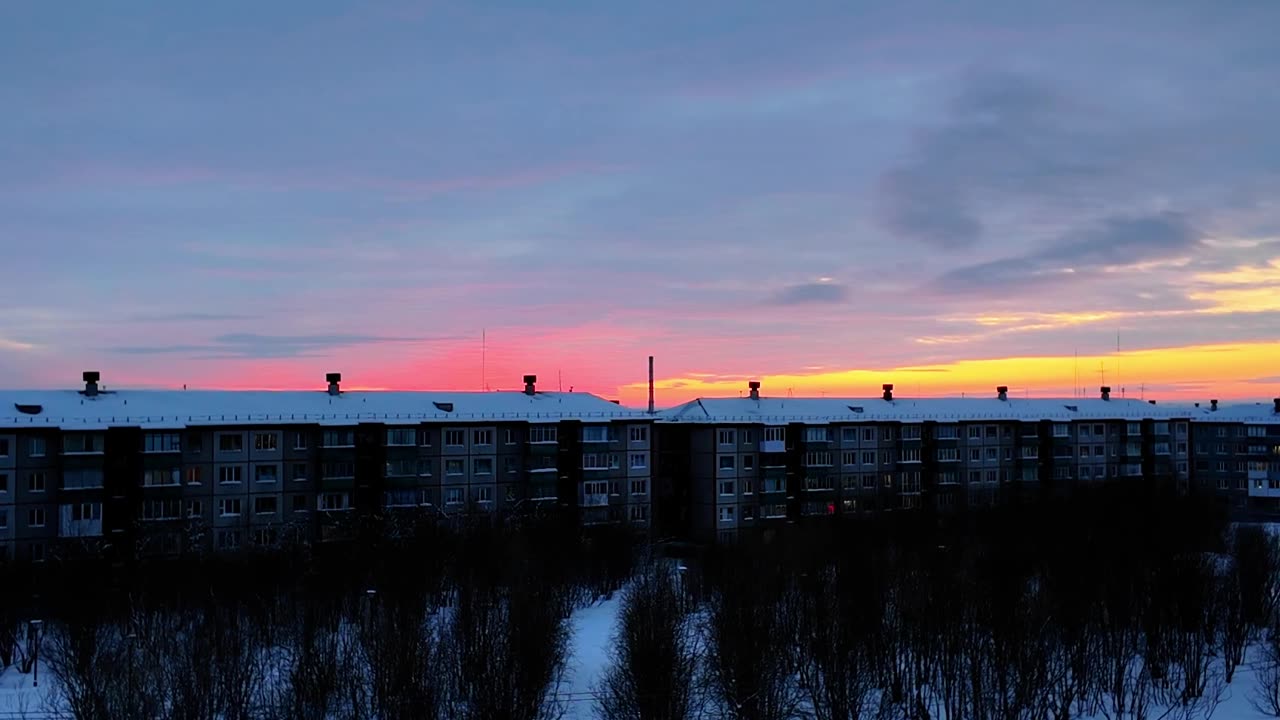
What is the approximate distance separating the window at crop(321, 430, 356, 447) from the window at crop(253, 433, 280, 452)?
9.02 feet

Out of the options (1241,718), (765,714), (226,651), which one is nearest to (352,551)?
(226,651)

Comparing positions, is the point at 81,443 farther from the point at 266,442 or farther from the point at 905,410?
the point at 905,410

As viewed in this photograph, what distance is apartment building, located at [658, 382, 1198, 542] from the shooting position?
80.6 m

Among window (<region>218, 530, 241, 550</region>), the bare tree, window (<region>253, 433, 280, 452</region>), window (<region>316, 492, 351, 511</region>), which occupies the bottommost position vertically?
the bare tree

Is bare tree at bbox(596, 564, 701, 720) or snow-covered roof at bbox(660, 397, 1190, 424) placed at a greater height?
snow-covered roof at bbox(660, 397, 1190, 424)

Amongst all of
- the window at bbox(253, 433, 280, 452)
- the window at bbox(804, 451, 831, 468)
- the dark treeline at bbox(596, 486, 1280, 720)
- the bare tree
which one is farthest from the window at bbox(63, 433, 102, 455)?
the window at bbox(804, 451, 831, 468)

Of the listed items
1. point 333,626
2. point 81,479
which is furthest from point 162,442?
point 333,626

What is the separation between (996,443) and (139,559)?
2755 inches

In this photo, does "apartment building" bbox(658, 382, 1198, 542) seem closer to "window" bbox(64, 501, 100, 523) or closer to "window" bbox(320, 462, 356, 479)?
"window" bbox(320, 462, 356, 479)

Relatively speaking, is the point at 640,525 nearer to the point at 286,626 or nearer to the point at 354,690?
the point at 286,626

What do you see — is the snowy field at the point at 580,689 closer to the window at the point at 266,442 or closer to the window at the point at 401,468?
the window at the point at 401,468

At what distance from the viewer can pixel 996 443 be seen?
9575 centimetres

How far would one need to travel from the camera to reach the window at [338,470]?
6638cm

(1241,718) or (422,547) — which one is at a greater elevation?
(422,547)
